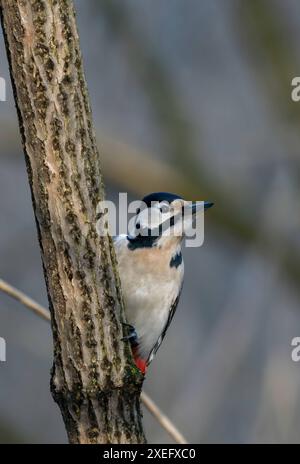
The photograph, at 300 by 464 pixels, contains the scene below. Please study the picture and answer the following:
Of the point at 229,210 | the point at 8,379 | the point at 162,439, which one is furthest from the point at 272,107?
the point at 8,379

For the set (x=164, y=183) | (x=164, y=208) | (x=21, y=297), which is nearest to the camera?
(x=21, y=297)

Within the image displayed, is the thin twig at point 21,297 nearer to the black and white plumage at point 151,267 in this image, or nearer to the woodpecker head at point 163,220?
the black and white plumage at point 151,267

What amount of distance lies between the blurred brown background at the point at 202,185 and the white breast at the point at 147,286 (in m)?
0.83

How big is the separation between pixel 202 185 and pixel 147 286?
1887mm

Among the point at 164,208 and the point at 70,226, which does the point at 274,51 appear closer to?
the point at 164,208

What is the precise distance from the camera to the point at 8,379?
666 centimetres

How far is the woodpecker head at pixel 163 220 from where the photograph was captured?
3586 mm

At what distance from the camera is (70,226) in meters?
2.54

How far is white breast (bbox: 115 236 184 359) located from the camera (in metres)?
3.66

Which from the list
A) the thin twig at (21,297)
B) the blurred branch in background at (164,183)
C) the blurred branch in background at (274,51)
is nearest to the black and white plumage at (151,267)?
the thin twig at (21,297)
